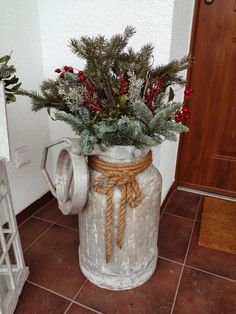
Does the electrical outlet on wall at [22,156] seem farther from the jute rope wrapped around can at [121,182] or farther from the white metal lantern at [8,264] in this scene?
the jute rope wrapped around can at [121,182]

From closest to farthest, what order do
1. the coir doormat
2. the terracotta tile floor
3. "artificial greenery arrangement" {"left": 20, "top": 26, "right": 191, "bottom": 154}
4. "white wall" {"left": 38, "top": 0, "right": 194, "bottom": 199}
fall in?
1. "artificial greenery arrangement" {"left": 20, "top": 26, "right": 191, "bottom": 154}
2. the terracotta tile floor
3. "white wall" {"left": 38, "top": 0, "right": 194, "bottom": 199}
4. the coir doormat

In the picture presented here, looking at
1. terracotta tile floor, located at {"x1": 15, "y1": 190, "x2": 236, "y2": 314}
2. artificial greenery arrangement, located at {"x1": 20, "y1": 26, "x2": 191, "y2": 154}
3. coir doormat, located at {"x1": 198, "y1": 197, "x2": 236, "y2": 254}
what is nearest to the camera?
artificial greenery arrangement, located at {"x1": 20, "y1": 26, "x2": 191, "y2": 154}

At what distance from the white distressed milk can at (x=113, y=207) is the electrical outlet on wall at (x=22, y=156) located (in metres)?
0.45

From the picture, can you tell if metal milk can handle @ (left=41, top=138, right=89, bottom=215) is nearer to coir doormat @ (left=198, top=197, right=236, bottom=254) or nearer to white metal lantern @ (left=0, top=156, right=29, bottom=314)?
white metal lantern @ (left=0, top=156, right=29, bottom=314)

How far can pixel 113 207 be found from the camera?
2.83 feet

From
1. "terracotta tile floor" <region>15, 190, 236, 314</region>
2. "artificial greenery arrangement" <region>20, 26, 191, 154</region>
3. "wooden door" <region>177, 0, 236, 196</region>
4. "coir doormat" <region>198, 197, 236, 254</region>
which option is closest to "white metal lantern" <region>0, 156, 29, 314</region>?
"terracotta tile floor" <region>15, 190, 236, 314</region>

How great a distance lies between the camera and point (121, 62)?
33.5 inches

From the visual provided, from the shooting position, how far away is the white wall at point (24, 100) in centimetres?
116

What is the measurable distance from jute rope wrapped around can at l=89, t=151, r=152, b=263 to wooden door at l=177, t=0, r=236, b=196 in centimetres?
83

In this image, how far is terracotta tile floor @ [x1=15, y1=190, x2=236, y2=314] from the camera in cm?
95

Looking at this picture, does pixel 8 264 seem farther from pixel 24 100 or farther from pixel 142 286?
pixel 24 100

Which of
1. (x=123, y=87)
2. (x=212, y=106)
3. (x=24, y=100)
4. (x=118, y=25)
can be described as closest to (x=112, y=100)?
(x=123, y=87)

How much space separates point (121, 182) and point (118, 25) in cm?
76

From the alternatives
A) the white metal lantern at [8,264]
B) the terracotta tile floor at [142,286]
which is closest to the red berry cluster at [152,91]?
the white metal lantern at [8,264]
